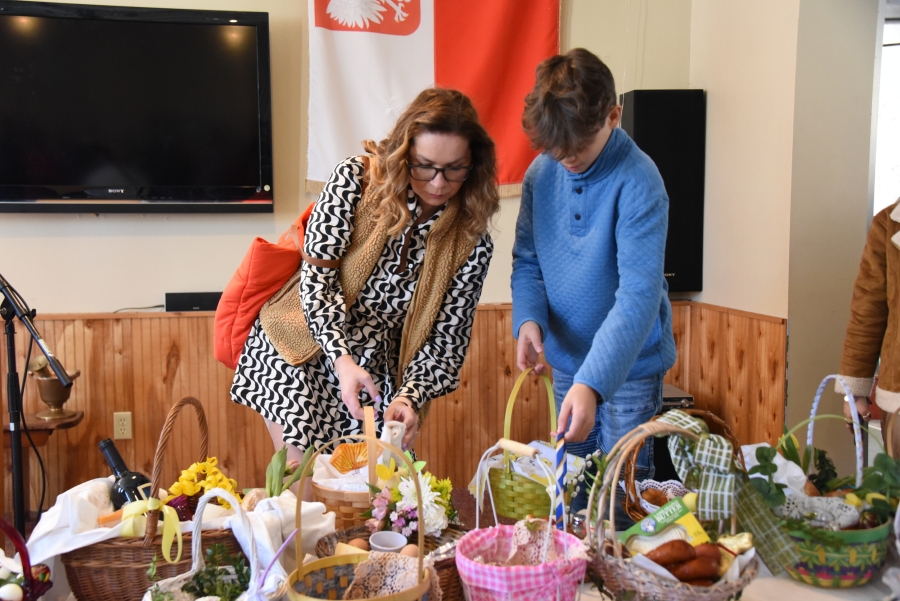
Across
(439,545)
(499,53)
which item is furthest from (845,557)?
(499,53)

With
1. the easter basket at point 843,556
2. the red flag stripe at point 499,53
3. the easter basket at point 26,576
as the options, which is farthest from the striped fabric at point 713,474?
the red flag stripe at point 499,53

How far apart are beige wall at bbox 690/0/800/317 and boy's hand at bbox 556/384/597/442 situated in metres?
1.60

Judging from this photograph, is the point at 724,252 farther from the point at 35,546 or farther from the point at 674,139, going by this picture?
the point at 35,546

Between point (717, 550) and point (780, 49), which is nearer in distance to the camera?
point (717, 550)

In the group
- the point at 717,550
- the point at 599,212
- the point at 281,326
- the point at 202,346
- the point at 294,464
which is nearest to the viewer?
the point at 717,550

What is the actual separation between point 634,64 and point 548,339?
6.75 feet

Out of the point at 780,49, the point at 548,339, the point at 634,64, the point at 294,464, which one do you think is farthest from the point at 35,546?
the point at 634,64

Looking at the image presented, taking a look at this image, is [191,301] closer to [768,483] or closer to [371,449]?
[371,449]

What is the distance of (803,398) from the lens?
2.56m

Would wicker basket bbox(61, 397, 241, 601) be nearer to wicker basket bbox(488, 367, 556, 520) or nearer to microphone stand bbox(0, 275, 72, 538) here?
wicker basket bbox(488, 367, 556, 520)

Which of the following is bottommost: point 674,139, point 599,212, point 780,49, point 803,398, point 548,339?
point 803,398

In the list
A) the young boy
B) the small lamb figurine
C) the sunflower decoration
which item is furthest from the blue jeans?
the sunflower decoration

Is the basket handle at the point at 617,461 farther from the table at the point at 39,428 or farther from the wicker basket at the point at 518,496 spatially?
the table at the point at 39,428

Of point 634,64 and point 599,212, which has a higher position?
point 634,64
